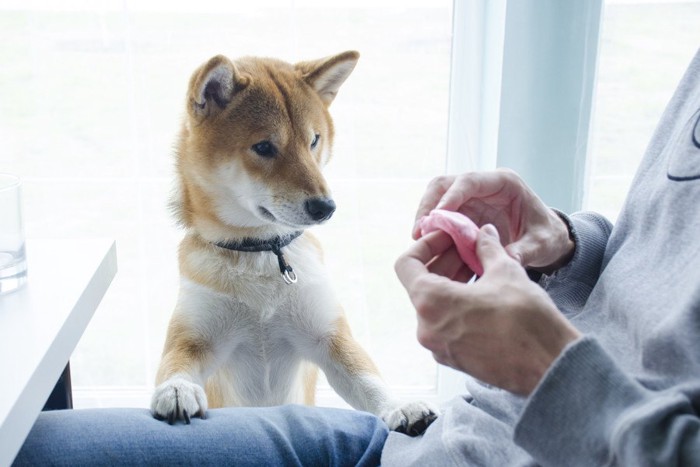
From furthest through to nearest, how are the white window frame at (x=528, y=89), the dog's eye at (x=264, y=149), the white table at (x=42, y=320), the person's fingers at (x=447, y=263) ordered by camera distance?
1. the white window frame at (x=528, y=89)
2. the dog's eye at (x=264, y=149)
3. the person's fingers at (x=447, y=263)
4. the white table at (x=42, y=320)

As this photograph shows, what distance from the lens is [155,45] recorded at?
5.93ft

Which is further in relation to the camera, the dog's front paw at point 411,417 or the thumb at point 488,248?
the dog's front paw at point 411,417

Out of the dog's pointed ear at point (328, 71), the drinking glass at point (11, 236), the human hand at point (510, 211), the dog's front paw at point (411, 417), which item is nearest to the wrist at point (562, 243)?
the human hand at point (510, 211)

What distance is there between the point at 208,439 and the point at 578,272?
1.61 ft

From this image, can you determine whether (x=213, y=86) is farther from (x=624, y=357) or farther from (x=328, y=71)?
(x=624, y=357)

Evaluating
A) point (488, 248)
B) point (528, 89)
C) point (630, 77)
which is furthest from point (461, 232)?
point (630, 77)

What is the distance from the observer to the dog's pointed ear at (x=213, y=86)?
128 centimetres

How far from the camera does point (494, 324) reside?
71 cm

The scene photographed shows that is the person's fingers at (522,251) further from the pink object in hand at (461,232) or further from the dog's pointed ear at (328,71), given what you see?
the dog's pointed ear at (328,71)

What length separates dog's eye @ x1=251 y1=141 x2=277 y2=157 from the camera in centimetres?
138

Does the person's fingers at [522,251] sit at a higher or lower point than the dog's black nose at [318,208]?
higher

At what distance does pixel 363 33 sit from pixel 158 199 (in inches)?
24.5

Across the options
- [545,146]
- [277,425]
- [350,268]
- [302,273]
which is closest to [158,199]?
[350,268]

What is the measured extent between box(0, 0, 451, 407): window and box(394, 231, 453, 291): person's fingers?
973 mm
